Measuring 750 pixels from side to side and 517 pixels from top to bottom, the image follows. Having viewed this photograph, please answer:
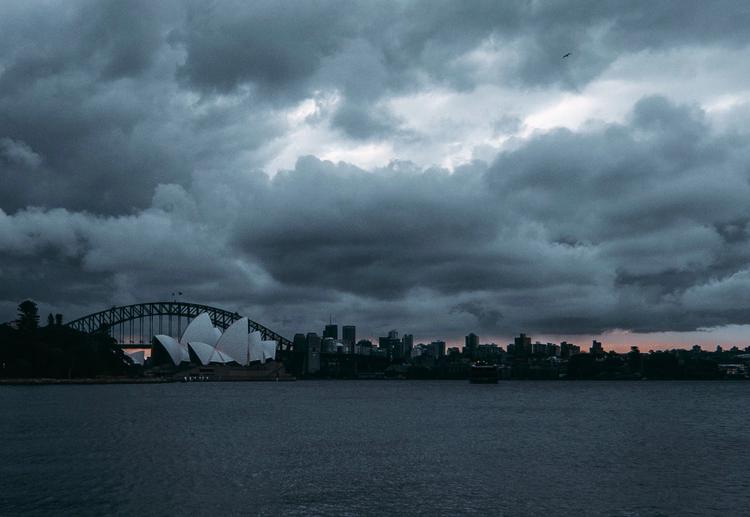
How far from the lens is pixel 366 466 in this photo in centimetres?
4147

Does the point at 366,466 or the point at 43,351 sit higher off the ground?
the point at 43,351

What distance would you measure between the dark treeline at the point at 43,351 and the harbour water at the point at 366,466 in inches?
3684

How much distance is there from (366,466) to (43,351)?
457 feet

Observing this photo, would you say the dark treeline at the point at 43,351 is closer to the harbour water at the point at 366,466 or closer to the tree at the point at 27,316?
the tree at the point at 27,316

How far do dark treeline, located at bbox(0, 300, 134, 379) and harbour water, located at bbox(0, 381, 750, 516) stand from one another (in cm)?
9357

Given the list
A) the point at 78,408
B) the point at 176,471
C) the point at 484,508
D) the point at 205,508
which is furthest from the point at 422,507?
the point at 78,408

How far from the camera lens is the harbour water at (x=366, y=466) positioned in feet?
103

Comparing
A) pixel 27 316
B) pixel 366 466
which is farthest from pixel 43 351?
pixel 366 466

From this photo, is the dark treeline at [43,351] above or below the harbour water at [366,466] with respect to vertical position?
above

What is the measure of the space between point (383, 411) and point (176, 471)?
5138cm

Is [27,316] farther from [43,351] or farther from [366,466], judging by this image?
[366,466]

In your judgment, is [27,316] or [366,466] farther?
[27,316]

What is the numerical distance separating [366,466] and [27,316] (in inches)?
5963

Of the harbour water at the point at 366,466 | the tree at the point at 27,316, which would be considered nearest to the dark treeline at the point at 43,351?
the tree at the point at 27,316
